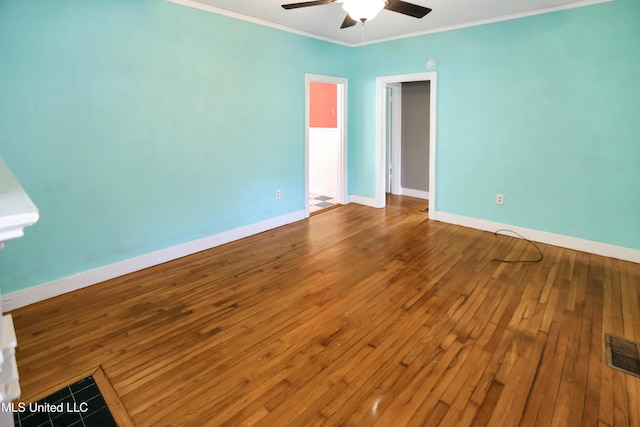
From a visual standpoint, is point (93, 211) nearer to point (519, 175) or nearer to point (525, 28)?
point (519, 175)

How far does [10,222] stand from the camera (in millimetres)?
689

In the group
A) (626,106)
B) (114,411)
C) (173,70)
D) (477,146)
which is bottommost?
(114,411)

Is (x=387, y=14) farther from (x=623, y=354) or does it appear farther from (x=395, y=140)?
(x=623, y=354)

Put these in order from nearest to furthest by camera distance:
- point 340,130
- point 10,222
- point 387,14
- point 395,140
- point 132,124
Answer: point 10,222 < point 132,124 < point 387,14 < point 340,130 < point 395,140

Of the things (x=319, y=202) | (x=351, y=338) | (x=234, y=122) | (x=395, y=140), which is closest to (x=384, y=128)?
(x=395, y=140)

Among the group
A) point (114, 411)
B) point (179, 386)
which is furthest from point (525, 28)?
point (114, 411)

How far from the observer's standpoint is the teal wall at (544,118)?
3.58 m

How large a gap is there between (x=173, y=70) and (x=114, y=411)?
119 inches

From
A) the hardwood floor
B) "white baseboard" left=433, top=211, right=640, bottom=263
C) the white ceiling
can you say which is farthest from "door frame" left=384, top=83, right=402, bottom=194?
the hardwood floor

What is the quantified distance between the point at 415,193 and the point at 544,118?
2.84 metres

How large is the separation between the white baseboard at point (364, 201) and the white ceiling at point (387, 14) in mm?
2448

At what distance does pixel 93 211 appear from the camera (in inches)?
127

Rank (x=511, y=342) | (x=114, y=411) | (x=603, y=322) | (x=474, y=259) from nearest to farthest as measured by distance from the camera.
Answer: (x=114, y=411) < (x=511, y=342) < (x=603, y=322) < (x=474, y=259)

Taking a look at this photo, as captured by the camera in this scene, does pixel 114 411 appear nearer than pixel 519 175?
Yes
